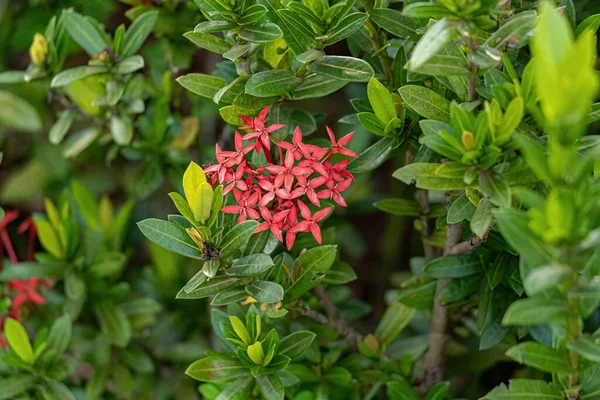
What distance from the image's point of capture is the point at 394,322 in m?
1.34

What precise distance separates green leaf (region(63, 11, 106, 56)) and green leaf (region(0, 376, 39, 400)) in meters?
0.62

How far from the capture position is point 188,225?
963 millimetres

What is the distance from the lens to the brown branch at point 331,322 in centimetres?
108

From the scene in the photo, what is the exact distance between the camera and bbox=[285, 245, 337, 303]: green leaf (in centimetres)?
100

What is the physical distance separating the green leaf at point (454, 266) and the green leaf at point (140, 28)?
67cm

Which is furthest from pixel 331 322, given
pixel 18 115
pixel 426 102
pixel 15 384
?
pixel 18 115

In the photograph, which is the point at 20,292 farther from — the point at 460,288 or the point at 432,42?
the point at 432,42

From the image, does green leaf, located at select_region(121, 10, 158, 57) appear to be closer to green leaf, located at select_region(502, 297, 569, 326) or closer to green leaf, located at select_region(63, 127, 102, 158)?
green leaf, located at select_region(63, 127, 102, 158)

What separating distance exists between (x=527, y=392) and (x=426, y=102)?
16.0 inches

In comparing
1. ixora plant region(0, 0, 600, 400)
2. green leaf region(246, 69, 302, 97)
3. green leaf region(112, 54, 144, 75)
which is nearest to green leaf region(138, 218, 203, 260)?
ixora plant region(0, 0, 600, 400)

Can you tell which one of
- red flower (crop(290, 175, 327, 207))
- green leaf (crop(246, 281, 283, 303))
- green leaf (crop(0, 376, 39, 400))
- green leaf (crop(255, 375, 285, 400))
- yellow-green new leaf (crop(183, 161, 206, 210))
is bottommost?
green leaf (crop(0, 376, 39, 400))

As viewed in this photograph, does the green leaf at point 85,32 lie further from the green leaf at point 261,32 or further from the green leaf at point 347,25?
the green leaf at point 347,25

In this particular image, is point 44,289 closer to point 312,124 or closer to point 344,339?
point 344,339

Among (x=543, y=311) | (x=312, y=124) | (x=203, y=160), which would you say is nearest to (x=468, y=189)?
(x=543, y=311)
